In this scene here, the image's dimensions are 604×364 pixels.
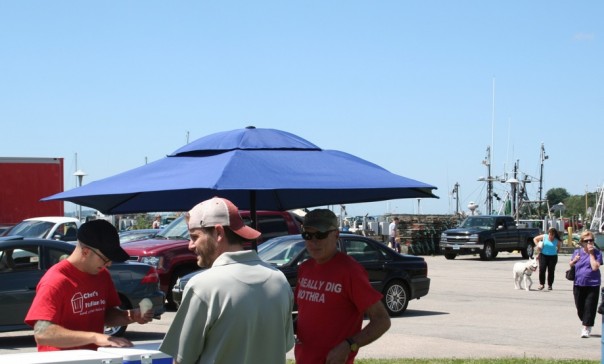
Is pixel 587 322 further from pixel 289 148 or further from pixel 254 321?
pixel 254 321

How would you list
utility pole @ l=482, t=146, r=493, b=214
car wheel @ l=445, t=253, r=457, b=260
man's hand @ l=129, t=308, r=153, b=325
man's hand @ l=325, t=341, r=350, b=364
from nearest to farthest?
man's hand @ l=129, t=308, r=153, b=325 → man's hand @ l=325, t=341, r=350, b=364 → car wheel @ l=445, t=253, r=457, b=260 → utility pole @ l=482, t=146, r=493, b=214

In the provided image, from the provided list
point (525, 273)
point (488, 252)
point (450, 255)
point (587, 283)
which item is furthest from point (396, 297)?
point (450, 255)

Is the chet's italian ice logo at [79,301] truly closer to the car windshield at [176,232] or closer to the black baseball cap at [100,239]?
the black baseball cap at [100,239]

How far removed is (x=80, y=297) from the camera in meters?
5.20

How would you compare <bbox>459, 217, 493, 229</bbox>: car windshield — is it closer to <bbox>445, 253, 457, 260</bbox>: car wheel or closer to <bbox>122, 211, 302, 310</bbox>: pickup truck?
<bbox>445, 253, 457, 260</bbox>: car wheel

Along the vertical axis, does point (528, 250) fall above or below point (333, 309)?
below

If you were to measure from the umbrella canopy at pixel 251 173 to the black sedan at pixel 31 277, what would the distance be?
6620 millimetres

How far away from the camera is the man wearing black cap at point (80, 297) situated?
496 cm

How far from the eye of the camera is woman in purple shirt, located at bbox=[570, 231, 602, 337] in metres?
15.1

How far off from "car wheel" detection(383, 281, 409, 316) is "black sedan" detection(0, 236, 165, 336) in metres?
4.72

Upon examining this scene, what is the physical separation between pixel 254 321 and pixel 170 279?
46.7 feet

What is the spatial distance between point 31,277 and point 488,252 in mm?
28498

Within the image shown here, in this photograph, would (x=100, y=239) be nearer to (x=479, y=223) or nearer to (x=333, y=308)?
(x=333, y=308)

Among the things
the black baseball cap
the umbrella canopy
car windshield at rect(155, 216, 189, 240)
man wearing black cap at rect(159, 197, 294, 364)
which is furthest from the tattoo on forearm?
car windshield at rect(155, 216, 189, 240)
